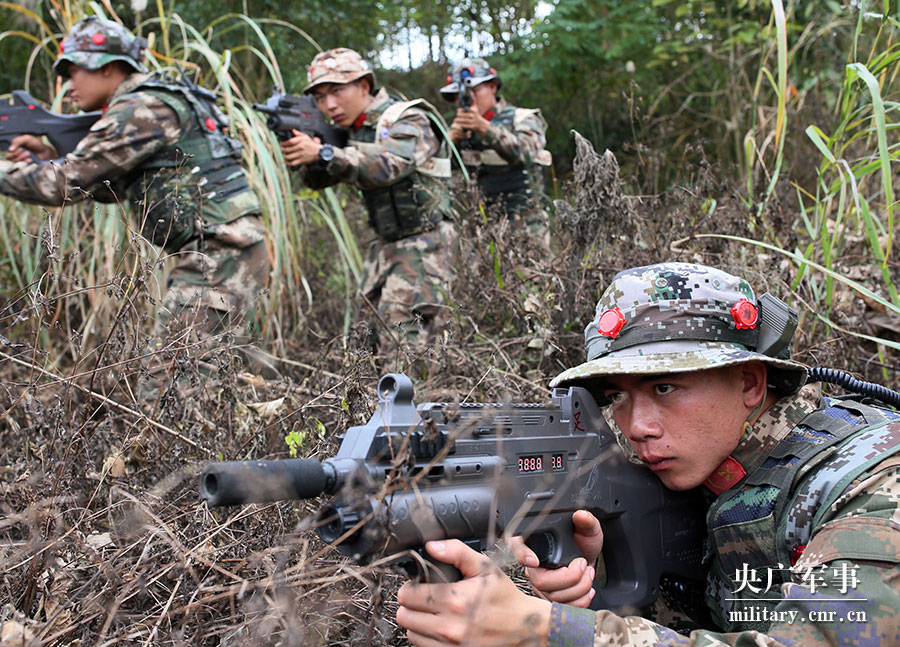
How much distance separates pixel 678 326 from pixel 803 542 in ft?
1.77

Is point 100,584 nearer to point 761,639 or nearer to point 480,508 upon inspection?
point 480,508

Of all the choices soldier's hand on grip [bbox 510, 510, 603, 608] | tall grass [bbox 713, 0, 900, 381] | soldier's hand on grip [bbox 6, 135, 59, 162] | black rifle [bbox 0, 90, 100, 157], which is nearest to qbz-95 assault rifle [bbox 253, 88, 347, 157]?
black rifle [bbox 0, 90, 100, 157]

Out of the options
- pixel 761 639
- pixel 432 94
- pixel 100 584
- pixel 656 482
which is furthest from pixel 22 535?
pixel 432 94

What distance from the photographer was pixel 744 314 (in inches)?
73.8

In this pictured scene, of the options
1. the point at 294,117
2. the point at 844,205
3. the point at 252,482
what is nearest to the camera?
the point at 252,482

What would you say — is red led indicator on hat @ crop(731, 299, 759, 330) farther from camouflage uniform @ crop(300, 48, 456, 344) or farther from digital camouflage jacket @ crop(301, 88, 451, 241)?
camouflage uniform @ crop(300, 48, 456, 344)

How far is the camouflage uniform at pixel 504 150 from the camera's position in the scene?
19.7ft

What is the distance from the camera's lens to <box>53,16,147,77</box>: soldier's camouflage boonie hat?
455cm

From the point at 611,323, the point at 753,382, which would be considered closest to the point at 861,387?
the point at 753,382

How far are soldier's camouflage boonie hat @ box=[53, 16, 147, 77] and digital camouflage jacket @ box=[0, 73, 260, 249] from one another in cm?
16

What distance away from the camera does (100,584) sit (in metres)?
1.85

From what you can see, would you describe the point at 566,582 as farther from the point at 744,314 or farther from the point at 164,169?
the point at 164,169

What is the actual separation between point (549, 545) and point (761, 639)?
0.59m

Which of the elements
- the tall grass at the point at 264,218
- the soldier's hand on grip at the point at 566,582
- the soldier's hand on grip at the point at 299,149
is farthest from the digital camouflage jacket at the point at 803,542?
the soldier's hand on grip at the point at 299,149
